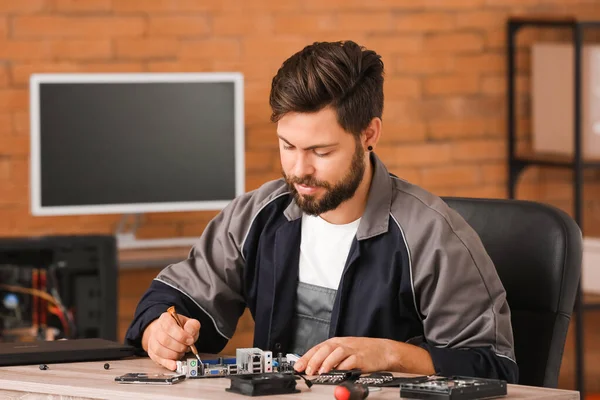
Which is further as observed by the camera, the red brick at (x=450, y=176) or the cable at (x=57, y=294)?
A: the red brick at (x=450, y=176)

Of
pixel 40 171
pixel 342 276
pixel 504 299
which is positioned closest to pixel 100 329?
pixel 40 171

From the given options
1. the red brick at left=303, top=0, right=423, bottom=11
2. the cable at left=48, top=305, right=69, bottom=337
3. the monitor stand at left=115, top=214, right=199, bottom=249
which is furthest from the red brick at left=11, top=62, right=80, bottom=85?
the red brick at left=303, top=0, right=423, bottom=11

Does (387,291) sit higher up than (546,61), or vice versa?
(546,61)

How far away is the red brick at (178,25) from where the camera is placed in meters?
3.69

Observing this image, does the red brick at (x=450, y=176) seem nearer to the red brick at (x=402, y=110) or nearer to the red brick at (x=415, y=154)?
the red brick at (x=415, y=154)

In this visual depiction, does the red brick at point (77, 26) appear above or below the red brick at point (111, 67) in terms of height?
above

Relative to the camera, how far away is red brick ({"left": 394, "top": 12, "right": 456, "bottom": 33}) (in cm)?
405

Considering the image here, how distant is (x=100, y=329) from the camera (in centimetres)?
322

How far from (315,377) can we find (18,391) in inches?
17.9

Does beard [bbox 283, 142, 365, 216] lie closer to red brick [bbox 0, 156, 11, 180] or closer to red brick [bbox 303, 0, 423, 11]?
red brick [bbox 0, 156, 11, 180]

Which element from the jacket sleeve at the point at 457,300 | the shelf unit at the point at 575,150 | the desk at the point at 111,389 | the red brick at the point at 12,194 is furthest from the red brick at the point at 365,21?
the desk at the point at 111,389

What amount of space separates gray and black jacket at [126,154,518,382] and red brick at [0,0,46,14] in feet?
5.34

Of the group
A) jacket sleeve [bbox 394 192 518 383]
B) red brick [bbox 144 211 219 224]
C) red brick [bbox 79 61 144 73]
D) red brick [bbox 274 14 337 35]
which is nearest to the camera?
jacket sleeve [bbox 394 192 518 383]

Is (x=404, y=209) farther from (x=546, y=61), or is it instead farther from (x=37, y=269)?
(x=546, y=61)
